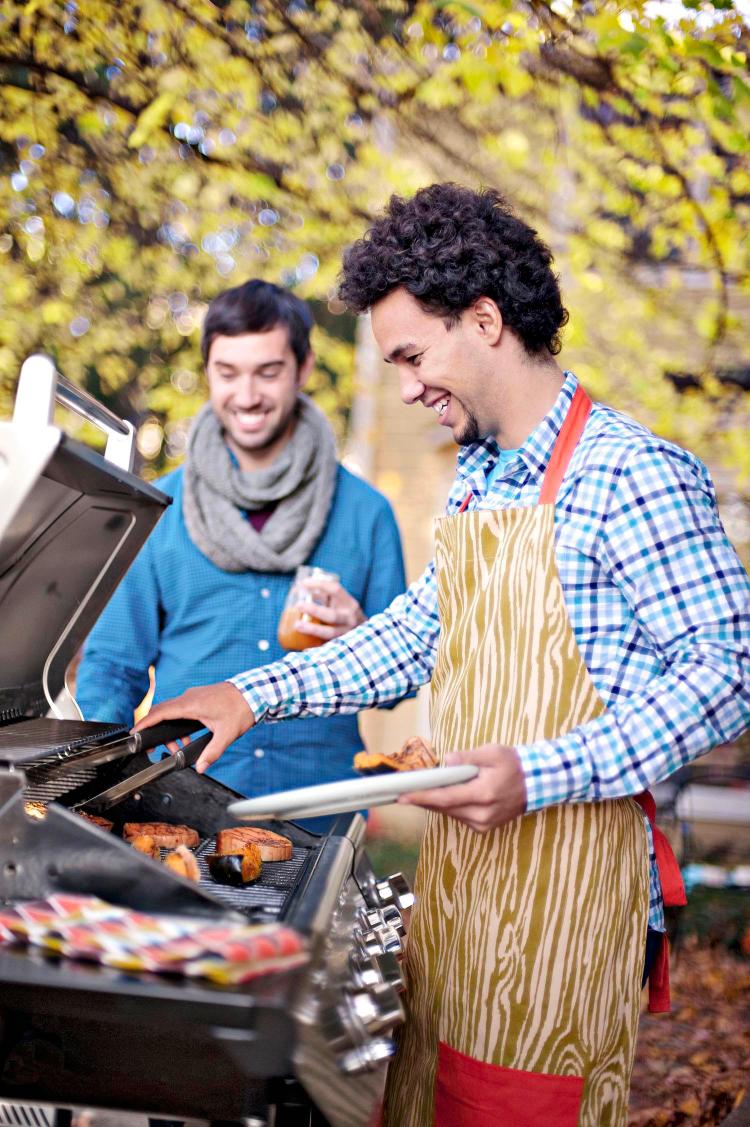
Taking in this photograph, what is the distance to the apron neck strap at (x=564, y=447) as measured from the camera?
1925 millimetres

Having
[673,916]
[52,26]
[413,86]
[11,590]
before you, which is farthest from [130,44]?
[673,916]

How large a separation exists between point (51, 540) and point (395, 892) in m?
0.86

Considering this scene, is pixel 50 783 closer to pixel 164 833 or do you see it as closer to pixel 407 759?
pixel 164 833

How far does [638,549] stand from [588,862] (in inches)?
22.3

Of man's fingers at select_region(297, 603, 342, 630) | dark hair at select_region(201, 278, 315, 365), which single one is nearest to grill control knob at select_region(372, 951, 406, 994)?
man's fingers at select_region(297, 603, 342, 630)

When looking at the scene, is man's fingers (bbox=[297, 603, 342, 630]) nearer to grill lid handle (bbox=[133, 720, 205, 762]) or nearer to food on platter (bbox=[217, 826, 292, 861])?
grill lid handle (bbox=[133, 720, 205, 762])

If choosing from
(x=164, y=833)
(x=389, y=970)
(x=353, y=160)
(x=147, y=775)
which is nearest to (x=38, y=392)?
(x=147, y=775)

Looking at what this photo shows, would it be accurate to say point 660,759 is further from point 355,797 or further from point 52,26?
point 52,26

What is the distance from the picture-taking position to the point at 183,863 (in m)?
1.67

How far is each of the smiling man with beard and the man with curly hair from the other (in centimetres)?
76

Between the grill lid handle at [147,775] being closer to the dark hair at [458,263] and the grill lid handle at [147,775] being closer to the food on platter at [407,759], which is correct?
the food on platter at [407,759]

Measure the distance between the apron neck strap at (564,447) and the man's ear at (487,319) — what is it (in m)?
0.19

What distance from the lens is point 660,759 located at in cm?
163

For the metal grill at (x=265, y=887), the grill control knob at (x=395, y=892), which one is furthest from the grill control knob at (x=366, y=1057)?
the grill control knob at (x=395, y=892)
